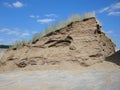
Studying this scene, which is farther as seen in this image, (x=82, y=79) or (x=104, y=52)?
(x=104, y=52)

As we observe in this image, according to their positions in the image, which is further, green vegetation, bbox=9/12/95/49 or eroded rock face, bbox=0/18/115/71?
green vegetation, bbox=9/12/95/49

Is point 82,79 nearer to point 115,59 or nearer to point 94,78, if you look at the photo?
point 94,78

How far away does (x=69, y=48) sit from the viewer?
1098 cm

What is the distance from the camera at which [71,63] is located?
1023 centimetres

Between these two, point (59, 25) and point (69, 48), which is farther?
point (59, 25)

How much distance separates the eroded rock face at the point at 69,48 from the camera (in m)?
10.4

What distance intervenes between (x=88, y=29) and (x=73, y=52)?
52.7 inches

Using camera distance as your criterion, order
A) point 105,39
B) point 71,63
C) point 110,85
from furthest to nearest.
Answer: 1. point 105,39
2. point 71,63
3. point 110,85

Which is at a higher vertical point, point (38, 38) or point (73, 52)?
point (38, 38)

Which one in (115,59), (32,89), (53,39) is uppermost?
(53,39)

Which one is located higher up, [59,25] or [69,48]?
[59,25]

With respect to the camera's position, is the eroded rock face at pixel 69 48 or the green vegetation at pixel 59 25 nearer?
the eroded rock face at pixel 69 48

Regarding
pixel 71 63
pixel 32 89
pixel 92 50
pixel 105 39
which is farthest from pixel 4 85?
pixel 105 39

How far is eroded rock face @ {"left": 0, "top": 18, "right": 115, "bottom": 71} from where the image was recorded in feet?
34.0
